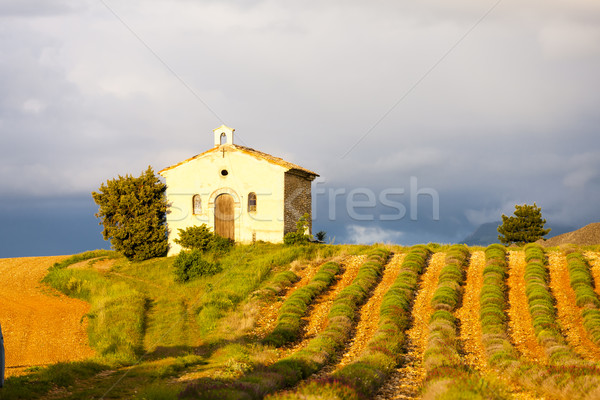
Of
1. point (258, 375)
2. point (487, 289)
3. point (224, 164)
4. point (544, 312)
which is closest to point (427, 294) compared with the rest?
point (487, 289)

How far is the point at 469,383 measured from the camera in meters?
10.7

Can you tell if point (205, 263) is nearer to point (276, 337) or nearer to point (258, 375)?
point (276, 337)

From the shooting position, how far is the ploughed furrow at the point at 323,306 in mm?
18442

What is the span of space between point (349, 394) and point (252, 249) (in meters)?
21.4

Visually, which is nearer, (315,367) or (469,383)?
(469,383)

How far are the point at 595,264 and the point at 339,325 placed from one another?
53.0ft

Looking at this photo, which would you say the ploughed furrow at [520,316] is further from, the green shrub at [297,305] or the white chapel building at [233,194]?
the white chapel building at [233,194]

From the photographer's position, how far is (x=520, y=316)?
2050cm

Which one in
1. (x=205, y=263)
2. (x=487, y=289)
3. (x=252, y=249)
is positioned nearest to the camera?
(x=487, y=289)

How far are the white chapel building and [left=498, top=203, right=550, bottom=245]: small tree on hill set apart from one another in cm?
2214

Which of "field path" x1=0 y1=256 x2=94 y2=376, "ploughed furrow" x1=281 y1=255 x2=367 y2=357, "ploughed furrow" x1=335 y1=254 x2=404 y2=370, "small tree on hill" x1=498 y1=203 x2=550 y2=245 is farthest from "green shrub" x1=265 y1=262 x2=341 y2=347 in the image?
"small tree on hill" x1=498 y1=203 x2=550 y2=245

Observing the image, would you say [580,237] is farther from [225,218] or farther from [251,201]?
[225,218]

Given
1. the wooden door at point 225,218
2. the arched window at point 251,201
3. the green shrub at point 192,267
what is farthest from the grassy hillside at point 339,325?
the arched window at point 251,201

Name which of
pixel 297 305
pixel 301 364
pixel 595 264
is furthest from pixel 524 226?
pixel 301 364
